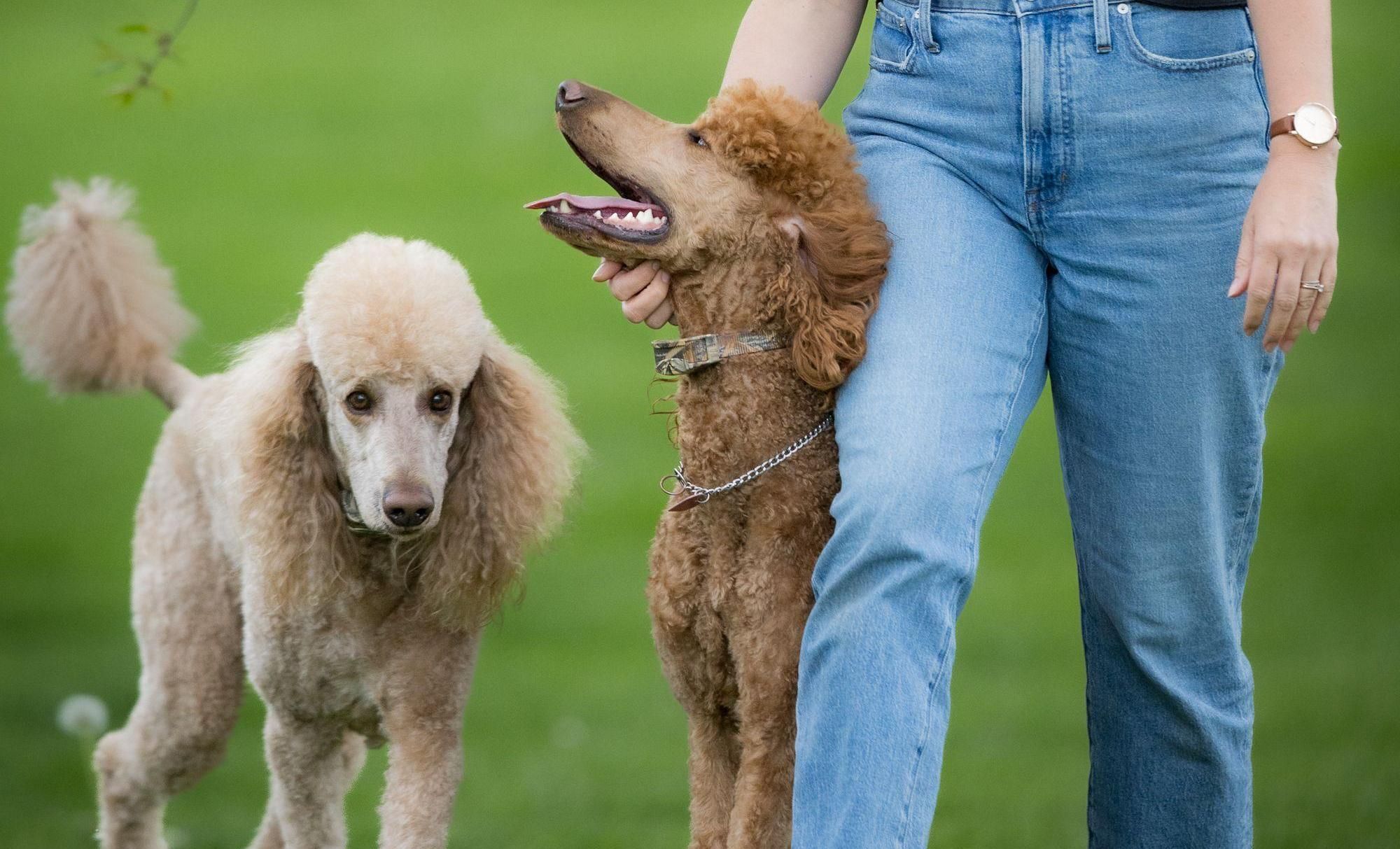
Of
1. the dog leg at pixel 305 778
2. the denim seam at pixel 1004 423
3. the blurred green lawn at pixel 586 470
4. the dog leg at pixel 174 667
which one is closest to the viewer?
the denim seam at pixel 1004 423

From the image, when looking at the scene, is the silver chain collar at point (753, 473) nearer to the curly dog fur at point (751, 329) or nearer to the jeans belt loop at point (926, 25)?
the curly dog fur at point (751, 329)

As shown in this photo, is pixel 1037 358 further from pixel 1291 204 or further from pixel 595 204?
pixel 595 204

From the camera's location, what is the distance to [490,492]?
8.73ft

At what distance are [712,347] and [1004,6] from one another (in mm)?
573

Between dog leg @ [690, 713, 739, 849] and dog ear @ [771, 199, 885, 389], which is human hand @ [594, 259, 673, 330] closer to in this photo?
dog ear @ [771, 199, 885, 389]

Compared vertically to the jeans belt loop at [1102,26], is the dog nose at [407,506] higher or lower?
lower

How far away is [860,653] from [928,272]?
0.50 meters

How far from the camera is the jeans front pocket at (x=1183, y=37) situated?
204 cm

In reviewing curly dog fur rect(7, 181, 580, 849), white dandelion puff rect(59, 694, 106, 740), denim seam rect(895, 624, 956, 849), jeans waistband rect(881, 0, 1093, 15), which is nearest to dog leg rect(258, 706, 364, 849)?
curly dog fur rect(7, 181, 580, 849)

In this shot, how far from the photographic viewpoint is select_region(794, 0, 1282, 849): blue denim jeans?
1.93 metres

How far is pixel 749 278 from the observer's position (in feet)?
7.29

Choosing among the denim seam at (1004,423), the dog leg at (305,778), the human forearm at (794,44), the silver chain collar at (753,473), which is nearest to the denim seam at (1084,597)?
the denim seam at (1004,423)

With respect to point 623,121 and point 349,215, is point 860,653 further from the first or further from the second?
point 349,215

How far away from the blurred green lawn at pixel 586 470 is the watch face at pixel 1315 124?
1.56 metres
